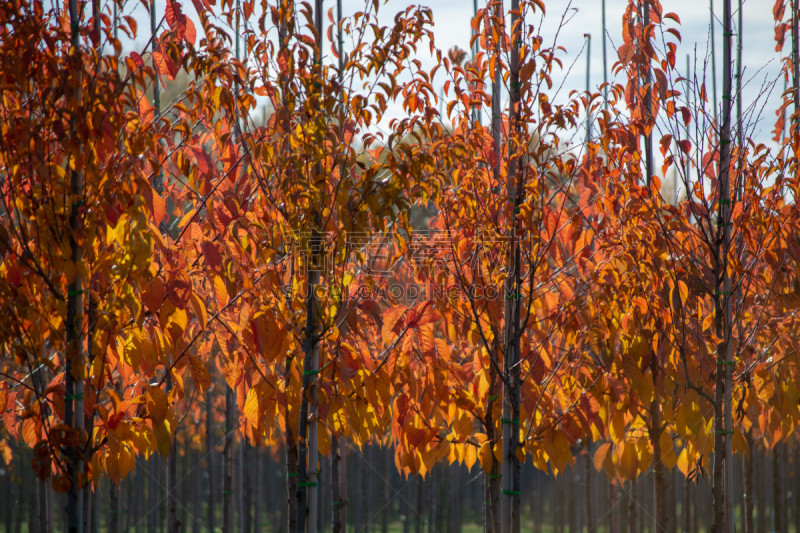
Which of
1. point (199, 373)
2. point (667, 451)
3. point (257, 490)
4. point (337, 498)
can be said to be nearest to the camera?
point (199, 373)

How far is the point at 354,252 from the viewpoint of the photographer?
Answer: 8.48ft

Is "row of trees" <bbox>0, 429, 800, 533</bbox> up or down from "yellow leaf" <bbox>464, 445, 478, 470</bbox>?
down

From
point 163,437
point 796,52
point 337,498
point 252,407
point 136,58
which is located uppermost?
point 796,52

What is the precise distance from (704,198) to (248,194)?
2.03 meters

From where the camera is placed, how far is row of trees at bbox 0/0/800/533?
84.1 inches

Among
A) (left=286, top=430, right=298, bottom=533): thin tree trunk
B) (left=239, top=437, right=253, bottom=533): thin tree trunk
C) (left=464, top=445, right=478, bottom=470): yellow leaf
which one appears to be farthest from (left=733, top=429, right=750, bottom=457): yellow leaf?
(left=239, top=437, right=253, bottom=533): thin tree trunk

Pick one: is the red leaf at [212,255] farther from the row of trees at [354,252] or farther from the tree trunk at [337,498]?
the tree trunk at [337,498]

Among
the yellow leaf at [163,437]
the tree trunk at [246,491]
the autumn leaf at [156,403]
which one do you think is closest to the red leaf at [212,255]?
the autumn leaf at [156,403]

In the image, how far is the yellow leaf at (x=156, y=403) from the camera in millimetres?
2449

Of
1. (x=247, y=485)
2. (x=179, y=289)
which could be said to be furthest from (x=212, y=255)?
(x=247, y=485)

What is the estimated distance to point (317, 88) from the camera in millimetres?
2471

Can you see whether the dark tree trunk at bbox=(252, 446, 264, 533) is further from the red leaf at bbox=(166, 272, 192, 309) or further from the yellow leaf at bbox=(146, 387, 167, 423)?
the red leaf at bbox=(166, 272, 192, 309)

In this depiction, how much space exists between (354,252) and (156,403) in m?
0.98

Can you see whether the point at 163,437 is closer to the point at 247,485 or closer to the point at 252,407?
the point at 252,407
